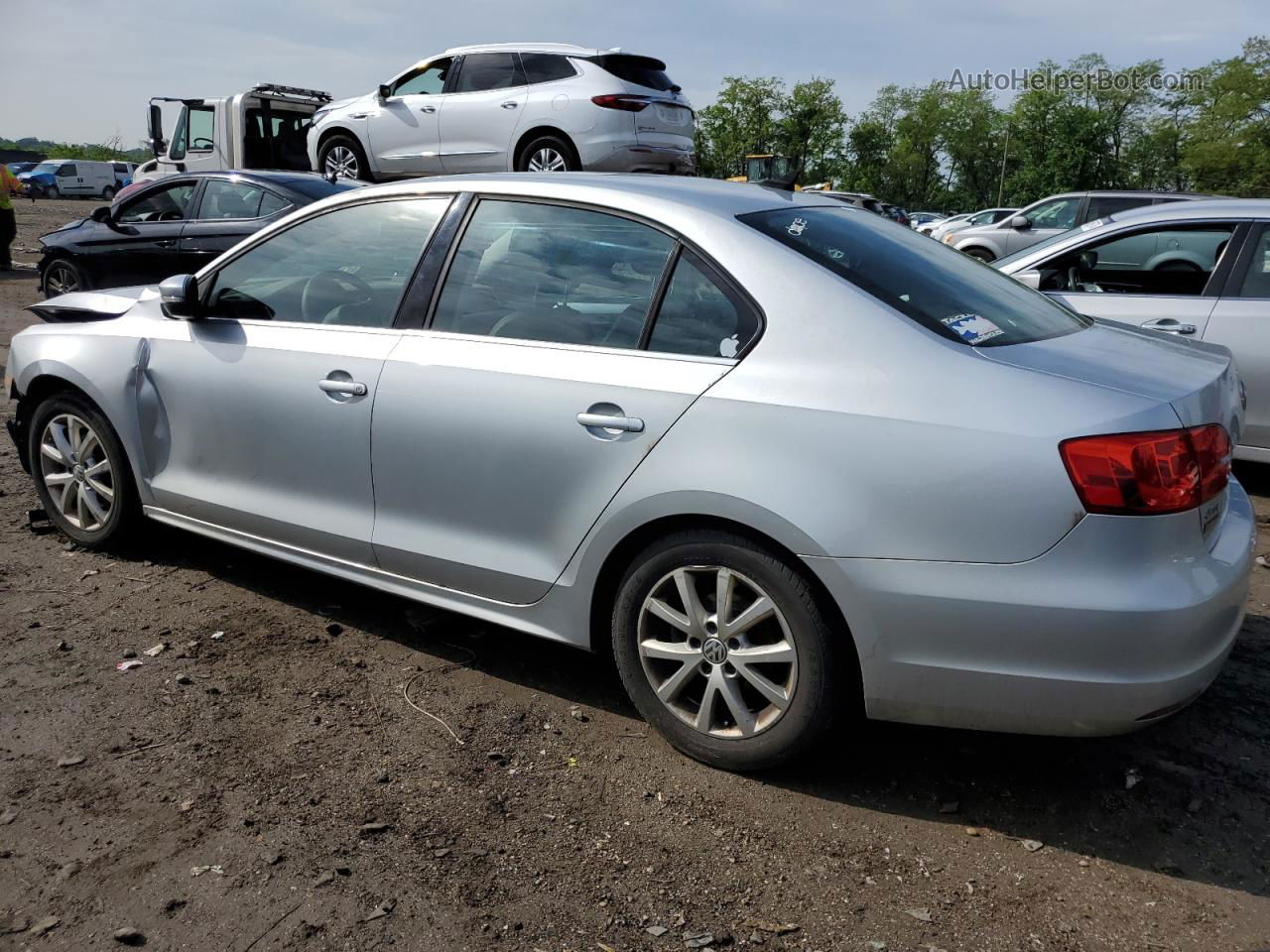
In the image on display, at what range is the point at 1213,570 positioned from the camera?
2729 mm

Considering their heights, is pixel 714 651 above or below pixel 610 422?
below

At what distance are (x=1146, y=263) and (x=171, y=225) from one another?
8734mm

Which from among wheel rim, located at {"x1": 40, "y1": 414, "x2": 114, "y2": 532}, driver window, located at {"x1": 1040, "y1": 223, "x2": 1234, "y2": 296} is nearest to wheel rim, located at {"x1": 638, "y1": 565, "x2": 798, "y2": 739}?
wheel rim, located at {"x1": 40, "y1": 414, "x2": 114, "y2": 532}

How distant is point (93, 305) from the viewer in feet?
15.7

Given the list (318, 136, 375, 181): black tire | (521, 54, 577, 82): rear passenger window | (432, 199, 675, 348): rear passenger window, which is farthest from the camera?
(318, 136, 375, 181): black tire

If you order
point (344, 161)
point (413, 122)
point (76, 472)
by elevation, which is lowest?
point (76, 472)

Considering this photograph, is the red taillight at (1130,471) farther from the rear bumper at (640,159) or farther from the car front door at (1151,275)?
the rear bumper at (640,159)

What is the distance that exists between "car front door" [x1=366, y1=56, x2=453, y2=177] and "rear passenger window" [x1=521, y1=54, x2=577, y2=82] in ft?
3.42

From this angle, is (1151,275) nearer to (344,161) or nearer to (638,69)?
(638,69)

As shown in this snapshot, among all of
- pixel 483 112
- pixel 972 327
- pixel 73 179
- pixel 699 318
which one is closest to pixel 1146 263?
pixel 972 327

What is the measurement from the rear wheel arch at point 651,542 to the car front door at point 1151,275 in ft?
13.0

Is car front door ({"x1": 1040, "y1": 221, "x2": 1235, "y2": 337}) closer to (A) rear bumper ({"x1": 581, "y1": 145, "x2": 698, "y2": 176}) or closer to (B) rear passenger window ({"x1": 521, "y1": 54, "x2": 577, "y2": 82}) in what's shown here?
(A) rear bumper ({"x1": 581, "y1": 145, "x2": 698, "y2": 176})

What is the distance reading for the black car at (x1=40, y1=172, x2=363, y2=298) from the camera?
977cm

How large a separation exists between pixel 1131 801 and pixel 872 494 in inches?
48.7
